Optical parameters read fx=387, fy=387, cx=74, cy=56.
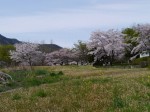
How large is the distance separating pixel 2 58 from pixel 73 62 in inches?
759

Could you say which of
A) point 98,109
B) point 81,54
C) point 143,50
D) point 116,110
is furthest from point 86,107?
point 81,54

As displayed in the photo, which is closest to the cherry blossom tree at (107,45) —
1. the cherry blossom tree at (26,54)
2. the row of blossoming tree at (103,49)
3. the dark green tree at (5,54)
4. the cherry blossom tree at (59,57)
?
the row of blossoming tree at (103,49)

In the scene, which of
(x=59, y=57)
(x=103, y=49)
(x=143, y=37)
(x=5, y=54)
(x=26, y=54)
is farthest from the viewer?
(x=5, y=54)

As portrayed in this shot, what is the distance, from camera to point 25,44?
94.8 metres

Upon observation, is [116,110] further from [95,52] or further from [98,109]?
[95,52]

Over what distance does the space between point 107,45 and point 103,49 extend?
155cm

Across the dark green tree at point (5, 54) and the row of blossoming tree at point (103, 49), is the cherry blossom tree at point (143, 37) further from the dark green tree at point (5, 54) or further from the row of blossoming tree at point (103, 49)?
the dark green tree at point (5, 54)

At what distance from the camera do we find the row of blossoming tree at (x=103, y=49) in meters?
76.8

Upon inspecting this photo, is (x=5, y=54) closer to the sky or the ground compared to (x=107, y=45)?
closer to the ground

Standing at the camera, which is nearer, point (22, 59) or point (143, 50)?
point (143, 50)

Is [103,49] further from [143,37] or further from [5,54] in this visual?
[5,54]

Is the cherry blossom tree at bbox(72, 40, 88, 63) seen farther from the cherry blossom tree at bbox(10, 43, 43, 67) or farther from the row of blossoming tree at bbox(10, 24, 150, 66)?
the cherry blossom tree at bbox(10, 43, 43, 67)

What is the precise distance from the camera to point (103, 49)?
257 ft

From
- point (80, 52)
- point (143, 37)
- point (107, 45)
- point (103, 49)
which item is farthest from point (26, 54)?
point (143, 37)
